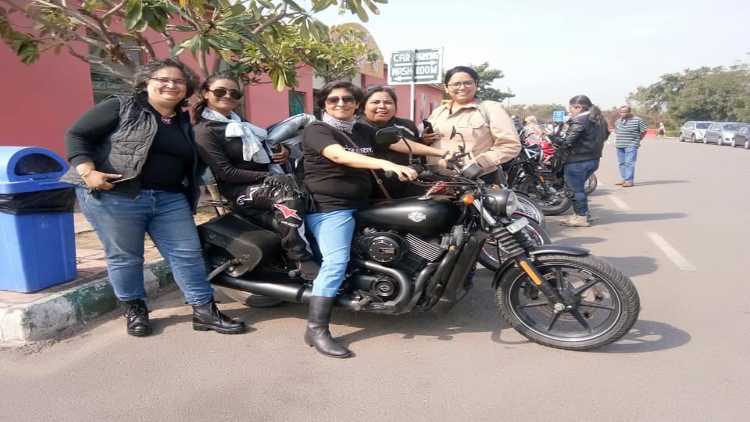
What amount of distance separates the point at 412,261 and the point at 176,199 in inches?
63.9

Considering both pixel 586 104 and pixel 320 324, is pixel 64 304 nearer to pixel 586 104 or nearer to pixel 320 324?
pixel 320 324

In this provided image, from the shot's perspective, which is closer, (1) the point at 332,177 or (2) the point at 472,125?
(1) the point at 332,177

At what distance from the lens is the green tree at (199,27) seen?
3447 mm

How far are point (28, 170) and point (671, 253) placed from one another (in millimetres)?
5893

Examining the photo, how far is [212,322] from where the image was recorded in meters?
3.38

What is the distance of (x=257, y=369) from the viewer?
289 cm

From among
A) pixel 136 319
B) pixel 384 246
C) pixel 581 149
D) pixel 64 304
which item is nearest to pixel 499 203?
pixel 384 246

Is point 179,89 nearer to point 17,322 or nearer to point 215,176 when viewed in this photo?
point 215,176

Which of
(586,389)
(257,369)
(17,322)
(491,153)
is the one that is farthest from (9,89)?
(586,389)

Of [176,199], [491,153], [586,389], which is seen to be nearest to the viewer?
[586,389]

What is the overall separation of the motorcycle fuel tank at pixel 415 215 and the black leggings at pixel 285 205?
407mm

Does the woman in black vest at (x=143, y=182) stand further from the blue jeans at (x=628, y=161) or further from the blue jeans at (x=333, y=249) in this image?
the blue jeans at (x=628, y=161)

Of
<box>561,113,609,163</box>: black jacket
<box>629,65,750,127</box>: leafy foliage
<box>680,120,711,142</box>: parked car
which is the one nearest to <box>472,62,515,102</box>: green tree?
<box>680,120,711,142</box>: parked car

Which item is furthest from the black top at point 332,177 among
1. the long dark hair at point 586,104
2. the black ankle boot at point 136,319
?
the long dark hair at point 586,104
